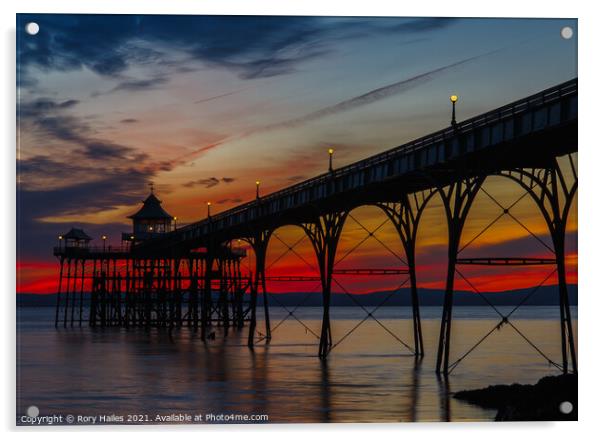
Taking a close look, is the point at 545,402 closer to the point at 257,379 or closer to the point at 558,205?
the point at 558,205

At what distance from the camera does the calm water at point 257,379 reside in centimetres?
4291

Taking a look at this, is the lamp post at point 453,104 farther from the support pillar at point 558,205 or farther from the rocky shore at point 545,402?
the rocky shore at point 545,402

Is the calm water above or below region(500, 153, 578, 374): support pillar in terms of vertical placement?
below

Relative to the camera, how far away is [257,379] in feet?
183

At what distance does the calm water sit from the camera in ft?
141

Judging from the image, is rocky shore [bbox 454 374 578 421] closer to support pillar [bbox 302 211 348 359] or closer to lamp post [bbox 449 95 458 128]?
lamp post [bbox 449 95 458 128]

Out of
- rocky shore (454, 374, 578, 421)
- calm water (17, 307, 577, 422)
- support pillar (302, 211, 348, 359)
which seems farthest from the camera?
support pillar (302, 211, 348, 359)

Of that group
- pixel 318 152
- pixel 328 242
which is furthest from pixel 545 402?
pixel 328 242

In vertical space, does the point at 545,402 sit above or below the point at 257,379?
above

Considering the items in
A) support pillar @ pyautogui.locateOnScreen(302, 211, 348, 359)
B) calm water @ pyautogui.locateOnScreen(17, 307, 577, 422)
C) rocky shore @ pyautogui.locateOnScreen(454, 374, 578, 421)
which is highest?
support pillar @ pyautogui.locateOnScreen(302, 211, 348, 359)

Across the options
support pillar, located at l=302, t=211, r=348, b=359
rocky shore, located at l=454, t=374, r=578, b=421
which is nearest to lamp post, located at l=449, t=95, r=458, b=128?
rocky shore, located at l=454, t=374, r=578, b=421

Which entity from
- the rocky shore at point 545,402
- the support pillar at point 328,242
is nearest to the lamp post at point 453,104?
the rocky shore at point 545,402

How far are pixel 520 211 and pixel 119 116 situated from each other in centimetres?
2114

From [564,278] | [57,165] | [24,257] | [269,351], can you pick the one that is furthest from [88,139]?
[269,351]
